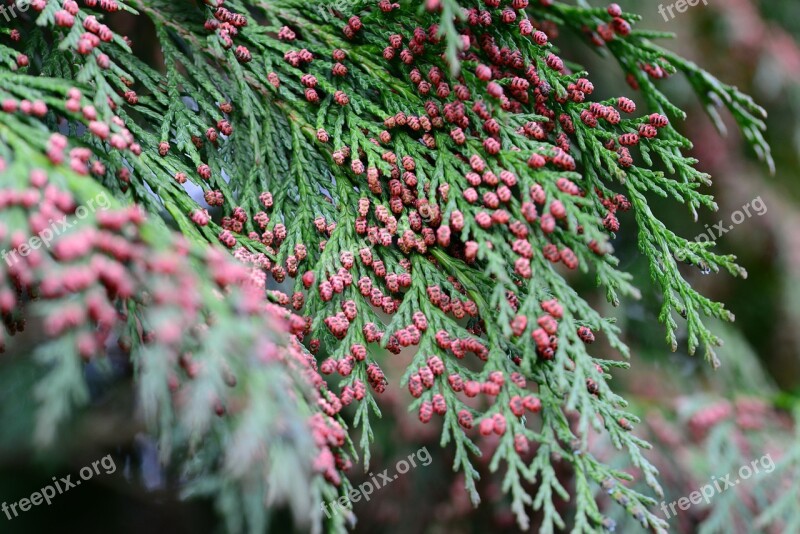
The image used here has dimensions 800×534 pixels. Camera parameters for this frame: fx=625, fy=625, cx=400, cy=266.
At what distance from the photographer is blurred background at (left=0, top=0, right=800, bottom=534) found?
3.13 m

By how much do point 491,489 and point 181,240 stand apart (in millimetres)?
2613

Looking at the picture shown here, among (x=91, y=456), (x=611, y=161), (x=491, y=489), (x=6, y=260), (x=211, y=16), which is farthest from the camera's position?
(x=91, y=456)

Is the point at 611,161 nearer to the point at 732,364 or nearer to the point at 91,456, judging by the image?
the point at 732,364

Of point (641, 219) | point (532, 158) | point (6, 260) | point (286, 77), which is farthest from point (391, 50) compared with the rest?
point (6, 260)

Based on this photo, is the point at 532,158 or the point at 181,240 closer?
the point at 181,240

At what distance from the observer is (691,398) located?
11.3ft

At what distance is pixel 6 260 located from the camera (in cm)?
129

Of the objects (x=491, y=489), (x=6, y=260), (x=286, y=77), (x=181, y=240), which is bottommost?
(x=491, y=489)

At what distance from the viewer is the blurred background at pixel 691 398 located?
10.3 feet

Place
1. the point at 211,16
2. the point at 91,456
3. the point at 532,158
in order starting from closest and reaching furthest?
the point at 532,158, the point at 211,16, the point at 91,456

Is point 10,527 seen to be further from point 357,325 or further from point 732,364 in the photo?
point 732,364

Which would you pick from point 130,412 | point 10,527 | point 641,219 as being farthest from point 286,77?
point 10,527

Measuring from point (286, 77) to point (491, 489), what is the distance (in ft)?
8.00

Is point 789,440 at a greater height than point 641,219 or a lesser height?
lesser
